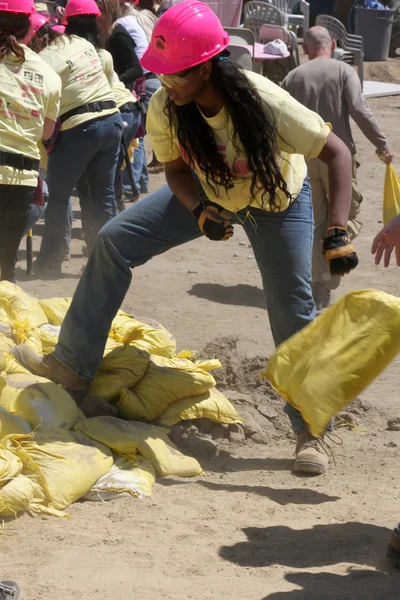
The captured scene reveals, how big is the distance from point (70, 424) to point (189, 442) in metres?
0.64

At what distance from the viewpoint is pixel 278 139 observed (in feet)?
13.4

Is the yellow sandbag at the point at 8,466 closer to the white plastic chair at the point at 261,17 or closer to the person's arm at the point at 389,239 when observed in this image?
the person's arm at the point at 389,239

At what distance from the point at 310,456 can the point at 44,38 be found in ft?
12.8

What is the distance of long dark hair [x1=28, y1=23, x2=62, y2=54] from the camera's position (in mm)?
6969

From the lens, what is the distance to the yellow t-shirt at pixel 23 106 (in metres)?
5.74

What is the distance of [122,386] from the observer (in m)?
4.71

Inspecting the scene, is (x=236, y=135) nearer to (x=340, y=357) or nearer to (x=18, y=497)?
(x=340, y=357)

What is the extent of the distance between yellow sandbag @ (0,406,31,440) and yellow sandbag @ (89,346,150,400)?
610 mm

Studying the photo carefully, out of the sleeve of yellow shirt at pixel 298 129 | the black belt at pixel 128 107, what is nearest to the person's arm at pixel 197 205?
the sleeve of yellow shirt at pixel 298 129

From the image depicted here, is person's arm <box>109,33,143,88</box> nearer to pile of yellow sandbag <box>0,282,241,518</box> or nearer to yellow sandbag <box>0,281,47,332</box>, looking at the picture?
pile of yellow sandbag <box>0,282,241,518</box>

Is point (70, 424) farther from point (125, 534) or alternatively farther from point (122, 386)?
point (125, 534)

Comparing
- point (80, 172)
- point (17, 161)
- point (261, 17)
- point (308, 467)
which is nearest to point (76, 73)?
point (80, 172)

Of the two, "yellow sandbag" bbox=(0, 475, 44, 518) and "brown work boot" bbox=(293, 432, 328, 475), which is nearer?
"yellow sandbag" bbox=(0, 475, 44, 518)

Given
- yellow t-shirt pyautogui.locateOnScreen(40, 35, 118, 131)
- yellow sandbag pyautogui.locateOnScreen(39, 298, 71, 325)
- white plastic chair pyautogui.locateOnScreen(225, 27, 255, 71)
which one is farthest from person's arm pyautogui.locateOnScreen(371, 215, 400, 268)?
white plastic chair pyautogui.locateOnScreen(225, 27, 255, 71)
